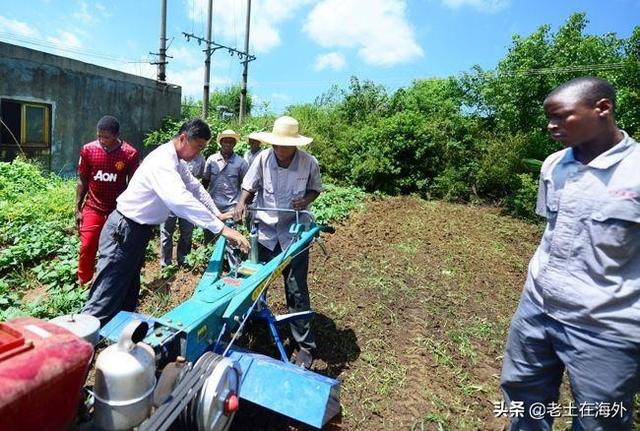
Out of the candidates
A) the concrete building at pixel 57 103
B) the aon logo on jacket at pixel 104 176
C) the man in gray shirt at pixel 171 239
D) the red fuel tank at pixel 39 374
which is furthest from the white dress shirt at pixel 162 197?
the concrete building at pixel 57 103

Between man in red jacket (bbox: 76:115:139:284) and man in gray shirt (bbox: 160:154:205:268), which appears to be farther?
man in gray shirt (bbox: 160:154:205:268)

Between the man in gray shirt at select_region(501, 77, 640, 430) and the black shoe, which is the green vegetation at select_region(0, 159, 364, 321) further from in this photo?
the man in gray shirt at select_region(501, 77, 640, 430)

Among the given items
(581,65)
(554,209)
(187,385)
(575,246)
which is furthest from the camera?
(581,65)

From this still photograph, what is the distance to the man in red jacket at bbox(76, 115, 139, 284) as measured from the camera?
171 inches

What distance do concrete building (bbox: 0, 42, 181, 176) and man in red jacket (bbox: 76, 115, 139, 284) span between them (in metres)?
6.64

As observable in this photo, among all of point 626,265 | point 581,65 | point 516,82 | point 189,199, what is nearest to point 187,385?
point 189,199

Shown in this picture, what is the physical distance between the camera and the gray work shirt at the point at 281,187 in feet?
11.7

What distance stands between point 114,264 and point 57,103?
9273mm

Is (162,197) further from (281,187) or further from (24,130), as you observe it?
(24,130)

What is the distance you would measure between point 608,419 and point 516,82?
44.1 feet

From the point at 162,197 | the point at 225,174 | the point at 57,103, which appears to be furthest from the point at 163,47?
the point at 162,197

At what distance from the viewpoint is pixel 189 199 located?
2.79 metres

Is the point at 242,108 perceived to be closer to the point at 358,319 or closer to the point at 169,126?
the point at 169,126

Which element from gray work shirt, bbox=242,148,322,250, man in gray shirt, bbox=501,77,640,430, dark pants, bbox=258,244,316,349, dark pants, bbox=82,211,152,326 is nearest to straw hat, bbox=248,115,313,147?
gray work shirt, bbox=242,148,322,250
